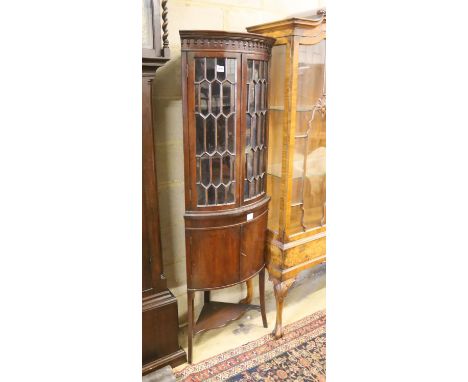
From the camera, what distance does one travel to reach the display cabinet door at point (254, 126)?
1698 mm

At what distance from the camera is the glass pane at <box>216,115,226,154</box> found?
5.48ft

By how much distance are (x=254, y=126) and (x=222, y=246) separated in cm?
61

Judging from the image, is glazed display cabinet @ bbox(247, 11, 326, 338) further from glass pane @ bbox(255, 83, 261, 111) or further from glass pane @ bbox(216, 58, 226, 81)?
glass pane @ bbox(216, 58, 226, 81)

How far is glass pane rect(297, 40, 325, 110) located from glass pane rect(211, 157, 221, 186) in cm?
51

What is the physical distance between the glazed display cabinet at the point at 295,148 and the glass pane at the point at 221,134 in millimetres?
331

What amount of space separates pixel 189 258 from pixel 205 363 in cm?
59

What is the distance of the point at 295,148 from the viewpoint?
1.90 meters

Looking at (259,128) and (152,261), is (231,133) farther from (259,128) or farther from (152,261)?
(152,261)

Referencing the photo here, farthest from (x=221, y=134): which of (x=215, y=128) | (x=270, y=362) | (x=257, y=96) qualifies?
(x=270, y=362)

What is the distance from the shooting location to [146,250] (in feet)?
5.64
